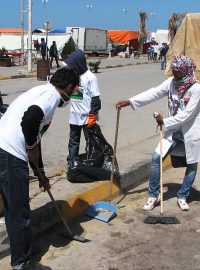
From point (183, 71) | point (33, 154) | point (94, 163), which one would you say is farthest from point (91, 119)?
point (33, 154)

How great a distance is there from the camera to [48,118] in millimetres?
3871

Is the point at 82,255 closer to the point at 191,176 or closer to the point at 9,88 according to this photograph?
the point at 191,176

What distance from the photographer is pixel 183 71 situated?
5.36 metres

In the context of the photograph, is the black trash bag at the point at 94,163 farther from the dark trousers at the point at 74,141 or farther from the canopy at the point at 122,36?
the canopy at the point at 122,36

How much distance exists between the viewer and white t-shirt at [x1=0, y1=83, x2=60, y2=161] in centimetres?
379

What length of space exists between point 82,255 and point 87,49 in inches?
1839

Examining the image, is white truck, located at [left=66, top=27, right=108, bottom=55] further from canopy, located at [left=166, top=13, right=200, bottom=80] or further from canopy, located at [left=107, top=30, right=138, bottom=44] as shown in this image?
canopy, located at [left=166, top=13, right=200, bottom=80]

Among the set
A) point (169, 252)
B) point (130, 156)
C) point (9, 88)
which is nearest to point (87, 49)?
point (9, 88)

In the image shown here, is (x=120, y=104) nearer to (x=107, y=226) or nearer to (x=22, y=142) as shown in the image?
(x=107, y=226)

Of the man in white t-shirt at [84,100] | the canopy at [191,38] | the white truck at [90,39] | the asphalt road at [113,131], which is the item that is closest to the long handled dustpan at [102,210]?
the man in white t-shirt at [84,100]

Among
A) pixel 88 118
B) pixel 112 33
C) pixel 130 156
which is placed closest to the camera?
pixel 88 118

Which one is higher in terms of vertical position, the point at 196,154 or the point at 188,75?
the point at 188,75

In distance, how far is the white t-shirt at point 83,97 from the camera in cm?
606

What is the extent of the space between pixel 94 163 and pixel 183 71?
66.2 inches
